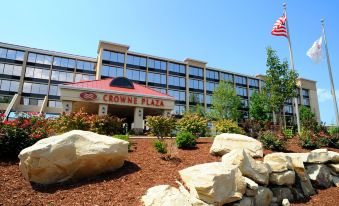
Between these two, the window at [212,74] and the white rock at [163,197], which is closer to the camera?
the white rock at [163,197]

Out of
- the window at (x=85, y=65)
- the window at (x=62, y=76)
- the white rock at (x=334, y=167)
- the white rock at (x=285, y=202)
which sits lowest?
the white rock at (x=285, y=202)

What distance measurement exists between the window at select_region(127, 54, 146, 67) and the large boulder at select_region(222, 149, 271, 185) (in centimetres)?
5695

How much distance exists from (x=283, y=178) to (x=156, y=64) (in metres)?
59.4

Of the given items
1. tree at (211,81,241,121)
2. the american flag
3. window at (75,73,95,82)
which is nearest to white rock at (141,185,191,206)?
the american flag

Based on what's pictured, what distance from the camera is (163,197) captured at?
671 cm

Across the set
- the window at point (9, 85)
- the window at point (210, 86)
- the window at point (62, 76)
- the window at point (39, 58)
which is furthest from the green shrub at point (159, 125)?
the window at point (210, 86)

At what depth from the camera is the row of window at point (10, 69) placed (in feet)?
184

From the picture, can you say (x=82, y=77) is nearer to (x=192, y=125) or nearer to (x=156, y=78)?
(x=156, y=78)

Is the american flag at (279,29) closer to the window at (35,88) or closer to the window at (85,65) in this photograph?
the window at (85,65)

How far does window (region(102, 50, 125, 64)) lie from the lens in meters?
60.6

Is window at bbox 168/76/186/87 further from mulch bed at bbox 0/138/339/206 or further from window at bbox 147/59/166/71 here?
mulch bed at bbox 0/138/339/206

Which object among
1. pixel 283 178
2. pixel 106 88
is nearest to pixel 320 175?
pixel 283 178

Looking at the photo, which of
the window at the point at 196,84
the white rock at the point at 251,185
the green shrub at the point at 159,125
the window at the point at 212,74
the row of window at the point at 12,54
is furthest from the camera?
the window at the point at 212,74

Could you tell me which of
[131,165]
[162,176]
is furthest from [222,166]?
[131,165]
